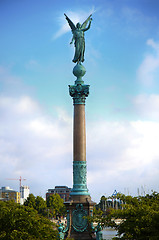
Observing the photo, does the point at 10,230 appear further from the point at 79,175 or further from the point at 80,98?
the point at 80,98

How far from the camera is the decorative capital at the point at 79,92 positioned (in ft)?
146

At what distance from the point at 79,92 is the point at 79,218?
13.3 m

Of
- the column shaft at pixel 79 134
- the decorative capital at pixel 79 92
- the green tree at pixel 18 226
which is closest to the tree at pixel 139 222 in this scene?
the green tree at pixel 18 226

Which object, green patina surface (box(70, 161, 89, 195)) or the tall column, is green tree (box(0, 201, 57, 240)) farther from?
green patina surface (box(70, 161, 89, 195))

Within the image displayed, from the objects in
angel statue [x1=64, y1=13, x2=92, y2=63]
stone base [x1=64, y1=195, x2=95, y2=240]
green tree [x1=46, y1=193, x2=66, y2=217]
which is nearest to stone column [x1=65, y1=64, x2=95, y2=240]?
stone base [x1=64, y1=195, x2=95, y2=240]

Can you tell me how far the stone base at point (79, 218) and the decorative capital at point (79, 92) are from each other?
1044 centimetres

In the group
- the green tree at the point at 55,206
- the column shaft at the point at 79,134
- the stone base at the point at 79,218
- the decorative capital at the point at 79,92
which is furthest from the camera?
the green tree at the point at 55,206

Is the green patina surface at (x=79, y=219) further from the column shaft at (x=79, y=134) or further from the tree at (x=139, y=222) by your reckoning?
the tree at (x=139, y=222)

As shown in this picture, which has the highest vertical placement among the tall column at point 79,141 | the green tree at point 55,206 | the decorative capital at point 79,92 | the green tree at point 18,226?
the decorative capital at point 79,92

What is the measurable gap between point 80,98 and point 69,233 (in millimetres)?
14112

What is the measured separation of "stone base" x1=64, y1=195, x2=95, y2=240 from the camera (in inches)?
1597

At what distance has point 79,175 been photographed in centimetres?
4294

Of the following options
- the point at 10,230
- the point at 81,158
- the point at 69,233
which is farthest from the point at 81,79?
the point at 10,230

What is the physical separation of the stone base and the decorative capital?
10439 millimetres
